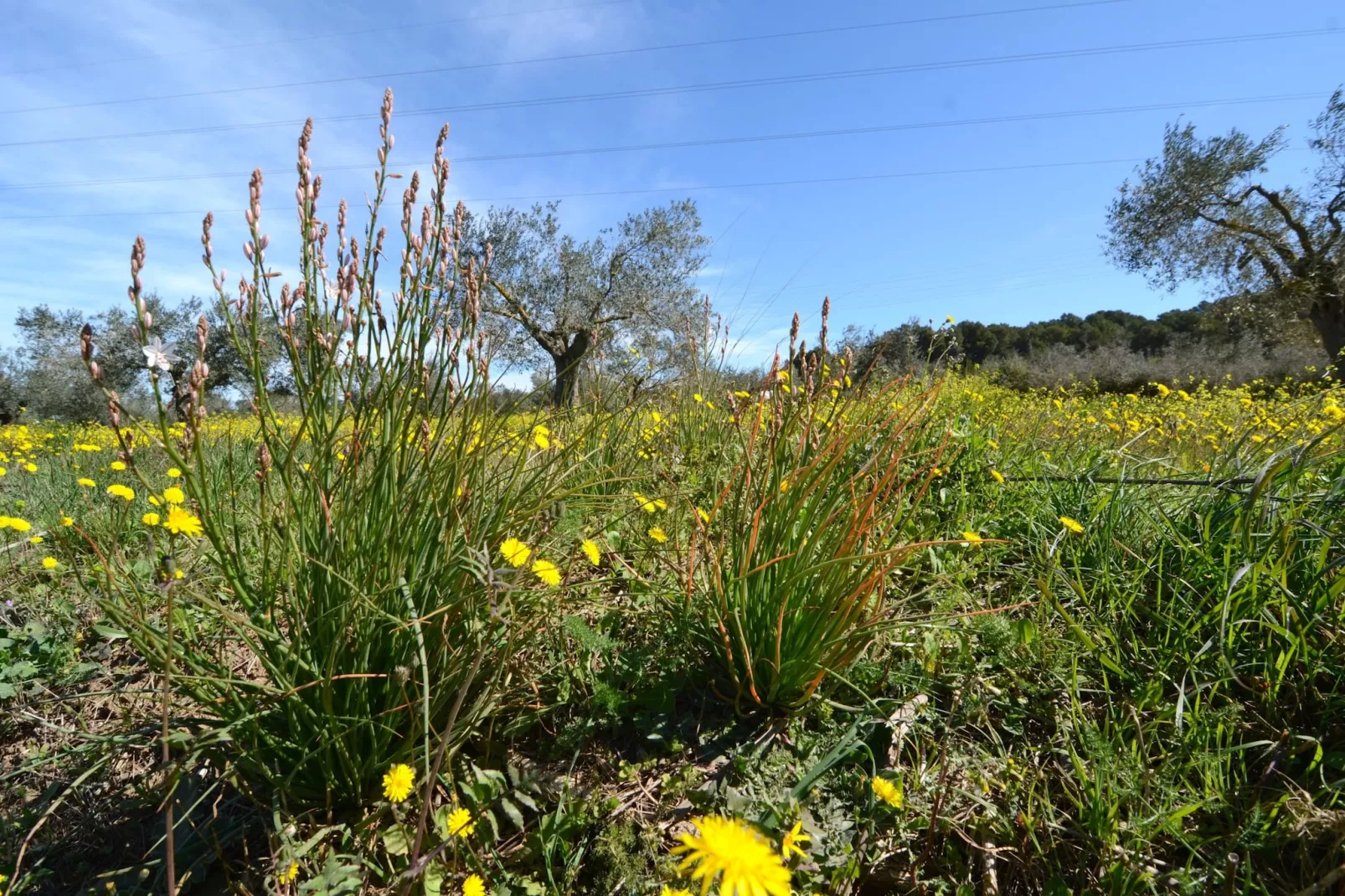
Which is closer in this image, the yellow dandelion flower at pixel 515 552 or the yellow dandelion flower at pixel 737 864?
the yellow dandelion flower at pixel 737 864

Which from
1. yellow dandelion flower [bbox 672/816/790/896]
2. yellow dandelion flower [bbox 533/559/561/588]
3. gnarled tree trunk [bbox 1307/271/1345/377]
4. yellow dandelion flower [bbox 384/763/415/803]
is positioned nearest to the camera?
yellow dandelion flower [bbox 672/816/790/896]

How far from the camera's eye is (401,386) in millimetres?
1363

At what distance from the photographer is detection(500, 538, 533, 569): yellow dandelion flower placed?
128cm

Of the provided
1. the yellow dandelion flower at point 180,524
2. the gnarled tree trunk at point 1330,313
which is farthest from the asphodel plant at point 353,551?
the gnarled tree trunk at point 1330,313

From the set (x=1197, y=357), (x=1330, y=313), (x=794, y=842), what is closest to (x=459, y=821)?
(x=794, y=842)

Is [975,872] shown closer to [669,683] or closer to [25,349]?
[669,683]

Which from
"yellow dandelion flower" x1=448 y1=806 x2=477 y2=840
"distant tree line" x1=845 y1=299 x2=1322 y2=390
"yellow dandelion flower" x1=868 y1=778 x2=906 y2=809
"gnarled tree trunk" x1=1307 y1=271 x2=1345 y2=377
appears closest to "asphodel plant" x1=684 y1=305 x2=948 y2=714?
"yellow dandelion flower" x1=868 y1=778 x2=906 y2=809

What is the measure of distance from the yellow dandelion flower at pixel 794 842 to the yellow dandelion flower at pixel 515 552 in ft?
2.27

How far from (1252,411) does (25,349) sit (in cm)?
3373

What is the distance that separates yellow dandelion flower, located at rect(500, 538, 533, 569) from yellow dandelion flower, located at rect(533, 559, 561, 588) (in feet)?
0.12

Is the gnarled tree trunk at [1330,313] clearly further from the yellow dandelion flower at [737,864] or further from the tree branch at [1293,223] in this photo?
the yellow dandelion flower at [737,864]

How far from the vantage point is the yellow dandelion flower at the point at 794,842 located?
0.80m

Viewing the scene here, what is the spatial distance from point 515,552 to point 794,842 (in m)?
0.74

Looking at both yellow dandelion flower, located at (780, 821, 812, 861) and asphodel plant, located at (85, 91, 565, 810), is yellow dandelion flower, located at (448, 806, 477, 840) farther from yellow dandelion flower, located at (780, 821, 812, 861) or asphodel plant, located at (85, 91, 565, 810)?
yellow dandelion flower, located at (780, 821, 812, 861)
